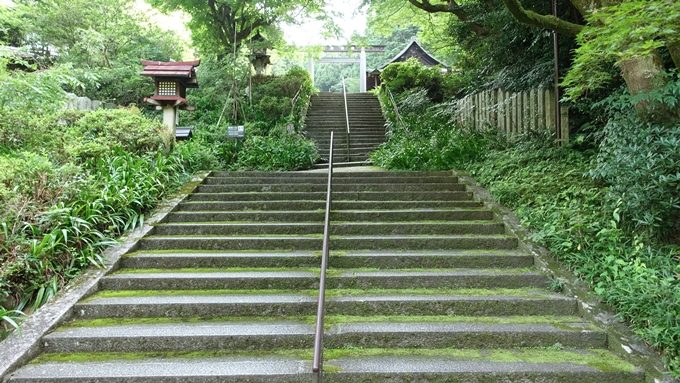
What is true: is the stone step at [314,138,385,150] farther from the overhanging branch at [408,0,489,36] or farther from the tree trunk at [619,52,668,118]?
the tree trunk at [619,52,668,118]

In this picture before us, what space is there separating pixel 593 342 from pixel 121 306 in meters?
3.69

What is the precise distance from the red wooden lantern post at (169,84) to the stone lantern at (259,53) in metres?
6.97

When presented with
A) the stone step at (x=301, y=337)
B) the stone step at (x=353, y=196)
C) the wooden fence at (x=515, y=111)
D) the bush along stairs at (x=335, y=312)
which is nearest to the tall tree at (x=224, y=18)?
the wooden fence at (x=515, y=111)

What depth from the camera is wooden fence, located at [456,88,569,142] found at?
20.4 feet

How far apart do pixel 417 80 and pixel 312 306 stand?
12.5 metres

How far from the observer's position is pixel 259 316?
3379 mm

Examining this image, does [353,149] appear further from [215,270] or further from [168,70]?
[215,270]

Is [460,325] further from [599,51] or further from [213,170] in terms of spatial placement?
[213,170]

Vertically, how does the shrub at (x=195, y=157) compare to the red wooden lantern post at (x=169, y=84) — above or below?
below

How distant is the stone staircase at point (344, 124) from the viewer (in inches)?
439

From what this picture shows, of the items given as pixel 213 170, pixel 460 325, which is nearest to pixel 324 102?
pixel 213 170

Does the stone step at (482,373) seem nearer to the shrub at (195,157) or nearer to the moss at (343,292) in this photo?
the moss at (343,292)

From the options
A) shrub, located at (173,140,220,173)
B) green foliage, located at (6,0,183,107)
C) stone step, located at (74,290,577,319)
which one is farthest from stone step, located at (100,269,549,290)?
green foliage, located at (6,0,183,107)

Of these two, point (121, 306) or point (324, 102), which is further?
point (324, 102)
